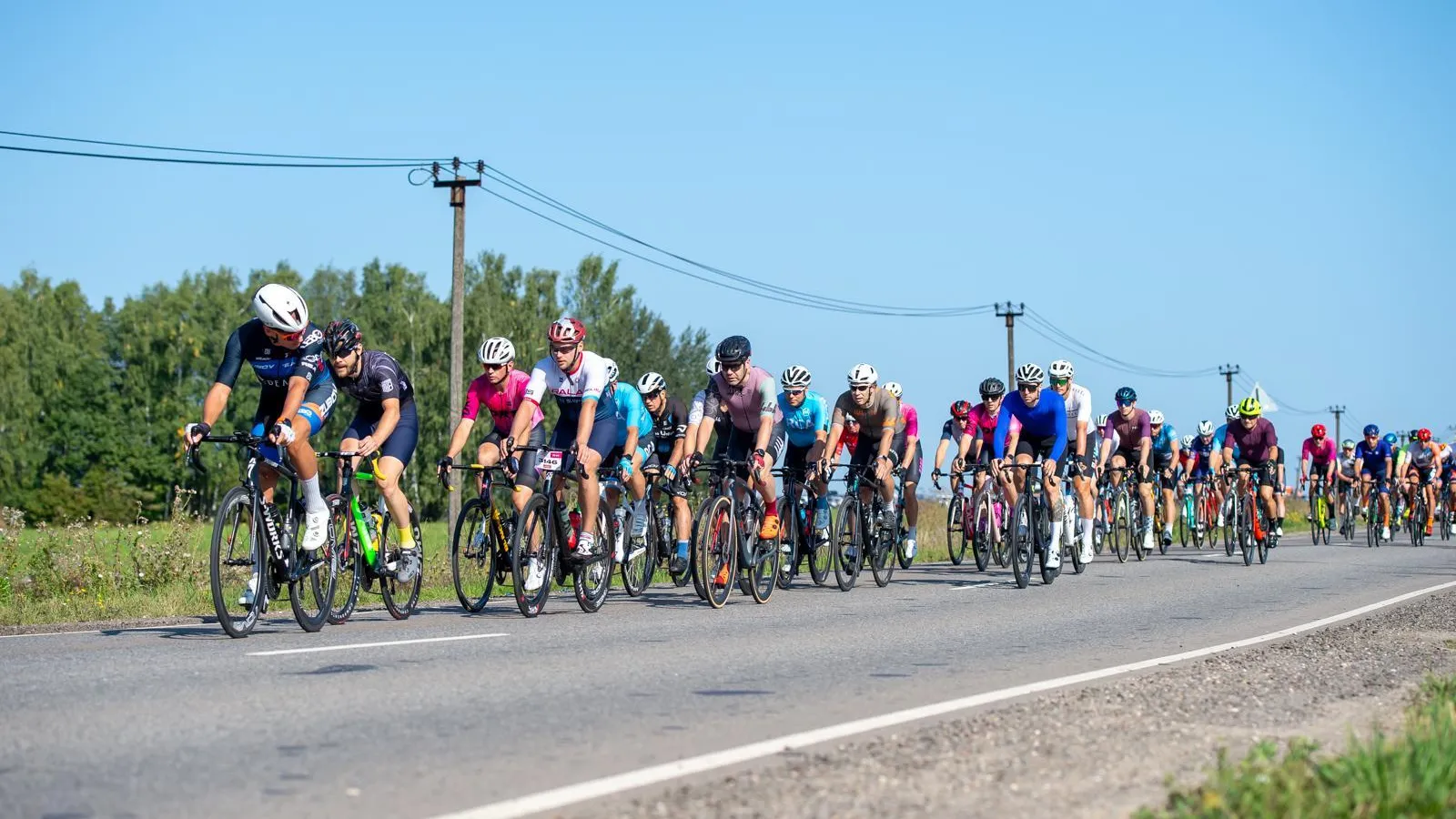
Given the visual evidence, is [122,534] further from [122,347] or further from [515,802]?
[122,347]

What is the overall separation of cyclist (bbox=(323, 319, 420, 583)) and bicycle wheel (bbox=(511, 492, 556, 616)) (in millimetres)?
789

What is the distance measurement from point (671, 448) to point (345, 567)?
5.21 m

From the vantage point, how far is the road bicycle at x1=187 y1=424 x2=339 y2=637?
9844 mm

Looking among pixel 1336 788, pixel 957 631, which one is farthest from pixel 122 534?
pixel 1336 788

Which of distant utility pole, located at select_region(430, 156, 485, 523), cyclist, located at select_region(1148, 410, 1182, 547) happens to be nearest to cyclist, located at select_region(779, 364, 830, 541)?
cyclist, located at select_region(1148, 410, 1182, 547)

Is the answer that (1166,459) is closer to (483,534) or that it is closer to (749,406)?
(749,406)

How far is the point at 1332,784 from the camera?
5.19m

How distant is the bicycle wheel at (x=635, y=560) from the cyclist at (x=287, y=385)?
4265 millimetres

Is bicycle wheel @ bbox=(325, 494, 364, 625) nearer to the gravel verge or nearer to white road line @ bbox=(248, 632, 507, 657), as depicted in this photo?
white road line @ bbox=(248, 632, 507, 657)

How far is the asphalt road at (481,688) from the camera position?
17.6 feet

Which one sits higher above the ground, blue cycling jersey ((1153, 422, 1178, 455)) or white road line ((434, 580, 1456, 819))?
blue cycling jersey ((1153, 422, 1178, 455))

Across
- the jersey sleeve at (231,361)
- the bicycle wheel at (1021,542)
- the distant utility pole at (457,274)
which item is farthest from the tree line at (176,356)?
the jersey sleeve at (231,361)

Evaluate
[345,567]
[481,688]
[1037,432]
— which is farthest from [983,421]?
[481,688]

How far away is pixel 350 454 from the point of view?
1094cm
